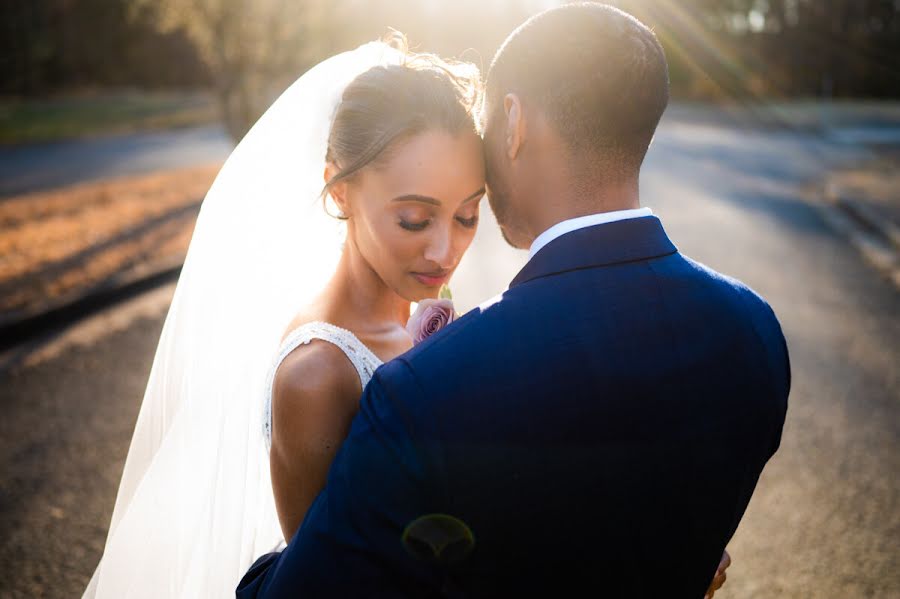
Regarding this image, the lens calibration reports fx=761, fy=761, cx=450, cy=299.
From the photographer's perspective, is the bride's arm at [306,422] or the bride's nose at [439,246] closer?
the bride's arm at [306,422]

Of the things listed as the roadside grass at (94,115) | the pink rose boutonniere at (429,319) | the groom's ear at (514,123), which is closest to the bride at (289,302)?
the pink rose boutonniere at (429,319)

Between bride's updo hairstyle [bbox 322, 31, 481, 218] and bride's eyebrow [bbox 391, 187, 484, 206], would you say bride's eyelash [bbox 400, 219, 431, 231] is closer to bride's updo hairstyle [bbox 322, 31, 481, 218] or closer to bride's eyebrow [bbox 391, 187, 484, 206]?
bride's eyebrow [bbox 391, 187, 484, 206]

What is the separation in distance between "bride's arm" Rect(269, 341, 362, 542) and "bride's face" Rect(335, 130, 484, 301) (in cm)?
35

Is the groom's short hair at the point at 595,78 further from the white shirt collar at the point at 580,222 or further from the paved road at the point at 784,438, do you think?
the paved road at the point at 784,438

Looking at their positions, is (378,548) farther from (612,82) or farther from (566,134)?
(612,82)

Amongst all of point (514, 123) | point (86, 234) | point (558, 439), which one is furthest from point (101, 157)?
point (558, 439)

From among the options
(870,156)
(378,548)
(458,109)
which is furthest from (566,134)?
(870,156)

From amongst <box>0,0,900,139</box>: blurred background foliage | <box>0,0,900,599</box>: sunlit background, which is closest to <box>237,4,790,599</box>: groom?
<box>0,0,900,599</box>: sunlit background

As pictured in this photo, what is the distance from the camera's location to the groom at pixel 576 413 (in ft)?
4.11

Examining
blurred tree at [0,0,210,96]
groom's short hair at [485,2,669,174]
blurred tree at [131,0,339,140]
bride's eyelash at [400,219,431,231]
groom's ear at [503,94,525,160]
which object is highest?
groom's short hair at [485,2,669,174]

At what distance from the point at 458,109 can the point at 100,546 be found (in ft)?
9.36

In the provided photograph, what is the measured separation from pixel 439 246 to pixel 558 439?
87 centimetres

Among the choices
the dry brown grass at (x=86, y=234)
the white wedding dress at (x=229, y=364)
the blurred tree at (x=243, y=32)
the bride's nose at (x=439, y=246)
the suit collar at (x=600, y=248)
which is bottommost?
the dry brown grass at (x=86, y=234)

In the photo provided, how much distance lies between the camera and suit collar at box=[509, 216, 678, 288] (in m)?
1.41
